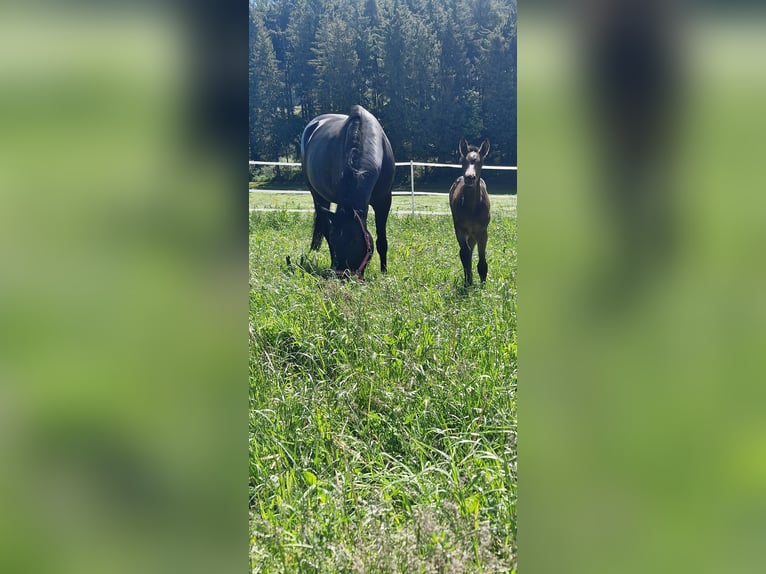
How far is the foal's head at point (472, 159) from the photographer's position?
490cm

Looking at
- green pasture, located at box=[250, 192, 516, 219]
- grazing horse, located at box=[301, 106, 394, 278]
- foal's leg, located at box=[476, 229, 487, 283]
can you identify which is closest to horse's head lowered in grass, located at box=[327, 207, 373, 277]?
grazing horse, located at box=[301, 106, 394, 278]

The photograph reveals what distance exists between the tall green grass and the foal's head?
2.68 ft

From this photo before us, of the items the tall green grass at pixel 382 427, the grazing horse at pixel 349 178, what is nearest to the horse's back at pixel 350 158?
the grazing horse at pixel 349 178

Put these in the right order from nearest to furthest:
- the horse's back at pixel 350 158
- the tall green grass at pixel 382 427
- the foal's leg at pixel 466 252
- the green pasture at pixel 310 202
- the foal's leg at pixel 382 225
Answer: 1. the tall green grass at pixel 382 427
2. the foal's leg at pixel 466 252
3. the horse's back at pixel 350 158
4. the foal's leg at pixel 382 225
5. the green pasture at pixel 310 202

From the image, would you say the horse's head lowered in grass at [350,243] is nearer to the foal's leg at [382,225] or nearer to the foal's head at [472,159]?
the foal's leg at [382,225]

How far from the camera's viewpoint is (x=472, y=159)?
4965 millimetres

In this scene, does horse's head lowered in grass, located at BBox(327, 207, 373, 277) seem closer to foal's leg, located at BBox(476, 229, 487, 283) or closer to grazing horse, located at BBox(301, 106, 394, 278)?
grazing horse, located at BBox(301, 106, 394, 278)

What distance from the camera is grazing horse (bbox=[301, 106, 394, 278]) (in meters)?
5.29

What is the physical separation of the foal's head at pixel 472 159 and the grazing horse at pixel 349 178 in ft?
2.94

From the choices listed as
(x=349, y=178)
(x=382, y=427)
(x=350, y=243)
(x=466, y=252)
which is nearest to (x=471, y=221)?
(x=466, y=252)

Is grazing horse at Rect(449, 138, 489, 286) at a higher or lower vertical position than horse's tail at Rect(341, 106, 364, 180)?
lower
